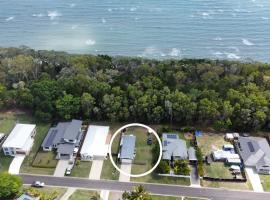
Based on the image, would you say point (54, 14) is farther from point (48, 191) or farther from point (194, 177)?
point (194, 177)

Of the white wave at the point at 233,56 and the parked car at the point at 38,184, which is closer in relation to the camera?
the parked car at the point at 38,184

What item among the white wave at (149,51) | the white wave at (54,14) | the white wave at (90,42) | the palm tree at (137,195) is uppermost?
the white wave at (54,14)

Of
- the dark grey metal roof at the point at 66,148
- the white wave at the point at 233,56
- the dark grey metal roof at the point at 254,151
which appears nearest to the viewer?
the dark grey metal roof at the point at 254,151

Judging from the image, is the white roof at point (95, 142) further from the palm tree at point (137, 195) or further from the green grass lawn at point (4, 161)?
the palm tree at point (137, 195)

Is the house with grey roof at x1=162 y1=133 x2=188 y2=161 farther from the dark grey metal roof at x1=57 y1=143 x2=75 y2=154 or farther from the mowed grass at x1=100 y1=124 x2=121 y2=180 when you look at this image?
the dark grey metal roof at x1=57 y1=143 x2=75 y2=154

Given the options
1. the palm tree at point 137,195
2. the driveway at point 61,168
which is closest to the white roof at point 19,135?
the driveway at point 61,168

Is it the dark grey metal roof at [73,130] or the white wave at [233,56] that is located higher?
the white wave at [233,56]
